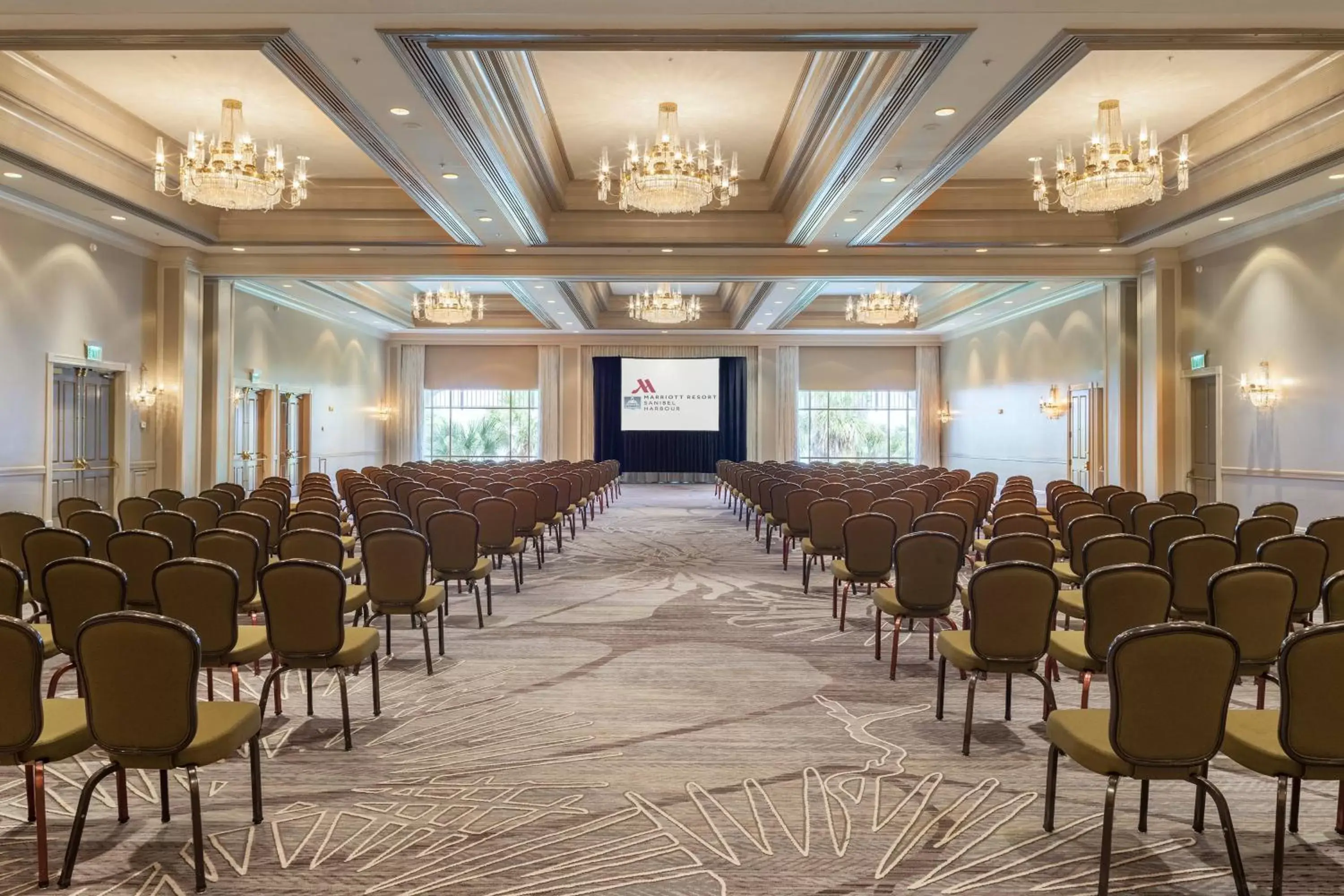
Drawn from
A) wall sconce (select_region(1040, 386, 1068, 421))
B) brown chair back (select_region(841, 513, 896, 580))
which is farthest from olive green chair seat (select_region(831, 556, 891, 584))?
wall sconce (select_region(1040, 386, 1068, 421))

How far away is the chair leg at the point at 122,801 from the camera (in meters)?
3.28

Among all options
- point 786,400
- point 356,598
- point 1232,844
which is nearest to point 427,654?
point 356,598

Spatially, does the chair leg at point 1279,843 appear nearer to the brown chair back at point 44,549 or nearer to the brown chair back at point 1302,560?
the brown chair back at point 1302,560

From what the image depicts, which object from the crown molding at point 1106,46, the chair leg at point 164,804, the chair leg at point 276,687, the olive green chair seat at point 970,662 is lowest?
the chair leg at point 164,804

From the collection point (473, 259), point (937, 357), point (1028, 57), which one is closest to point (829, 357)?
point (937, 357)

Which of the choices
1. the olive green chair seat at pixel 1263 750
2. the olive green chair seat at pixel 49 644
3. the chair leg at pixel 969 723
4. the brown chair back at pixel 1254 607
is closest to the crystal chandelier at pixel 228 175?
the olive green chair seat at pixel 49 644

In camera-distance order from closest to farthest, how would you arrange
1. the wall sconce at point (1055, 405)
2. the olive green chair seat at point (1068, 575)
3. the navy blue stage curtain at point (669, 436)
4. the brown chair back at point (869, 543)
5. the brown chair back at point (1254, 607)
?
the brown chair back at point (1254, 607) → the olive green chair seat at point (1068, 575) → the brown chair back at point (869, 543) → the wall sconce at point (1055, 405) → the navy blue stage curtain at point (669, 436)

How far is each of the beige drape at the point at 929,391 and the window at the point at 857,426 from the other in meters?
0.30

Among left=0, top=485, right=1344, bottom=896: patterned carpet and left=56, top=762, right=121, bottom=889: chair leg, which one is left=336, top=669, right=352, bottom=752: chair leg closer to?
left=0, top=485, right=1344, bottom=896: patterned carpet

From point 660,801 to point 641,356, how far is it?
67.6ft

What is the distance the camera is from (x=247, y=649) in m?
4.23

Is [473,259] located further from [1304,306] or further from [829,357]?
[829,357]

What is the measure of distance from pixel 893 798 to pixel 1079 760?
2.70 feet

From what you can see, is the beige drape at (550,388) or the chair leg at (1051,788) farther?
the beige drape at (550,388)
